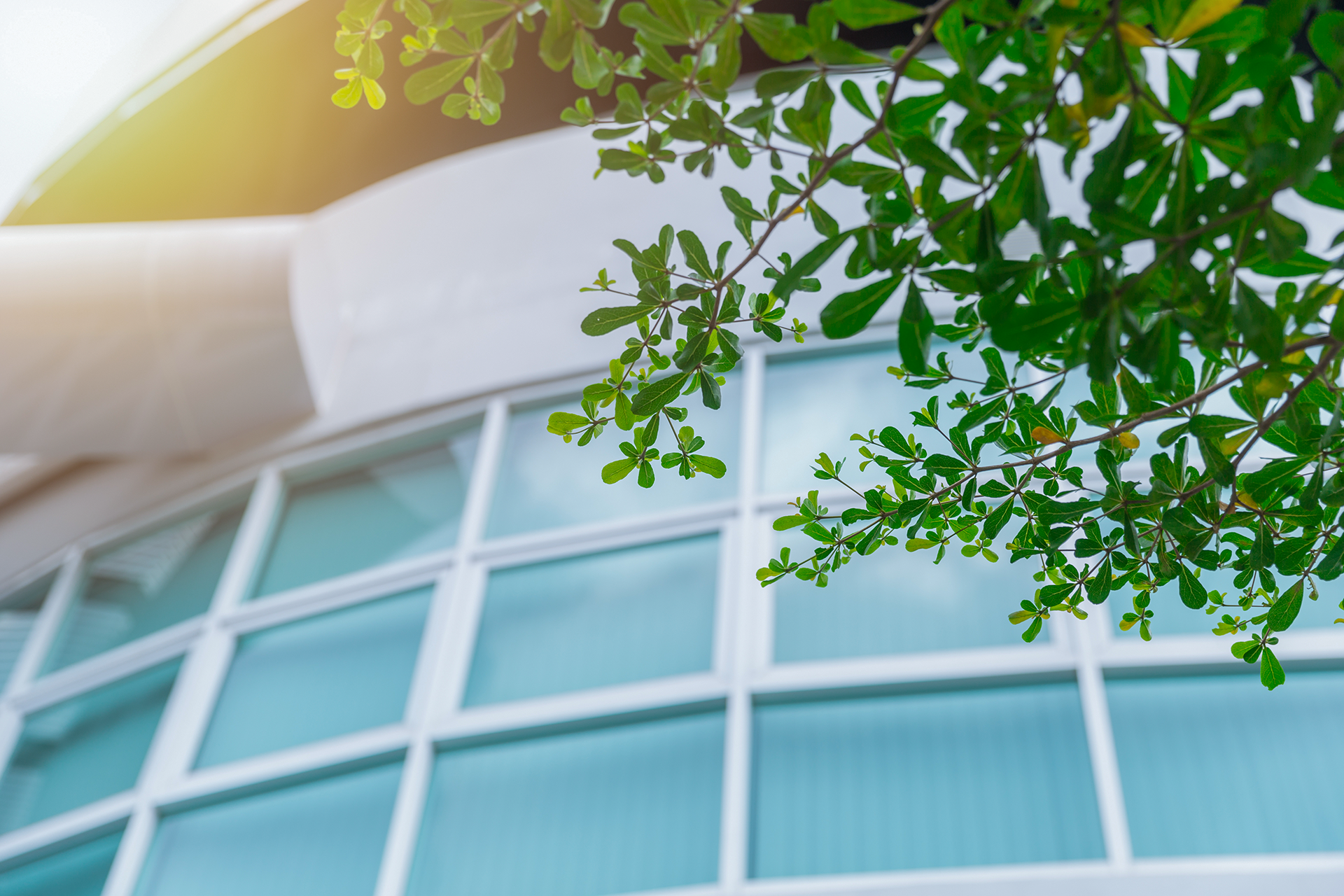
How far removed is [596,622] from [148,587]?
326 centimetres

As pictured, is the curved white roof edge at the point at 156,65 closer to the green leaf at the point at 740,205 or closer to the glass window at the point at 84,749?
the glass window at the point at 84,749

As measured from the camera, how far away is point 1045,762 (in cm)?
399

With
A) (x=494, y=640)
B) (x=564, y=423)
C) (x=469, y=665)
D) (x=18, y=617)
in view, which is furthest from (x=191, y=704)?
(x=564, y=423)

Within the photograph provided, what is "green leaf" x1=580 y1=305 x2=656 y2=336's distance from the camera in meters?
1.48

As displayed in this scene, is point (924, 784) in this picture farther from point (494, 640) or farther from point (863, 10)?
point (863, 10)

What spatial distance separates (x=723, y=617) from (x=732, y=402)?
4.48 feet

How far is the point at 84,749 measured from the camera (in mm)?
5809

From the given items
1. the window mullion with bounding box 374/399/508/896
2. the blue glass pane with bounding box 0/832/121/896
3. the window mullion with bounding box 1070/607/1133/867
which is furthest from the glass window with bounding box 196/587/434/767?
the window mullion with bounding box 1070/607/1133/867

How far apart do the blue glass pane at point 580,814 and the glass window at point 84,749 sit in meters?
2.00

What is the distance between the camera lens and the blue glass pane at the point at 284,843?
4590 mm

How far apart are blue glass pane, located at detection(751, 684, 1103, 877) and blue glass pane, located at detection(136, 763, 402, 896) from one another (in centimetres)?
174

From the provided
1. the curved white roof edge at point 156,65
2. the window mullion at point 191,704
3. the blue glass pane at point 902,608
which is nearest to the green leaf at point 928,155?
the blue glass pane at point 902,608

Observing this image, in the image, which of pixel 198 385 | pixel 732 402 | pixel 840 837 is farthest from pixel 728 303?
pixel 198 385

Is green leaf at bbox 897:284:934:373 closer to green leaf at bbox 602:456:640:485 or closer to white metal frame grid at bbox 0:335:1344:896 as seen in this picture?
green leaf at bbox 602:456:640:485
